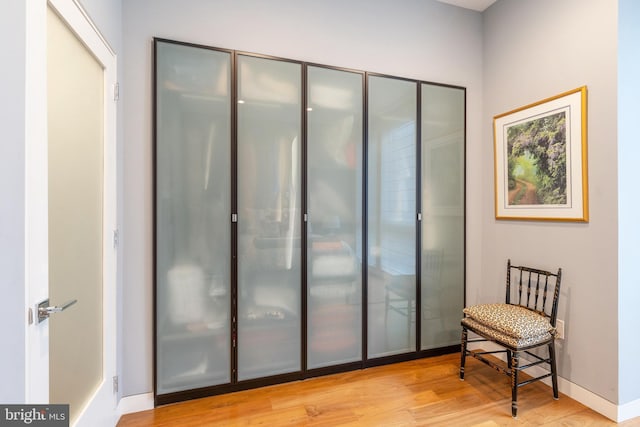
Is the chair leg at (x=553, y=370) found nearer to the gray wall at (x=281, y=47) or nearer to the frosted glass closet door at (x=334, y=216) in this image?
the gray wall at (x=281, y=47)

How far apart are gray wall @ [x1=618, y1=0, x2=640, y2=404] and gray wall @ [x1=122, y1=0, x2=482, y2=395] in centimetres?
107

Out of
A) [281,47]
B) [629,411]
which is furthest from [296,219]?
[629,411]

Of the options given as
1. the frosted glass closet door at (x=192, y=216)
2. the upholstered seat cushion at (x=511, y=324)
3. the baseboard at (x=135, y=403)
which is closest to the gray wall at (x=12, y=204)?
the frosted glass closet door at (x=192, y=216)

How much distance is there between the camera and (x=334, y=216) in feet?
8.07

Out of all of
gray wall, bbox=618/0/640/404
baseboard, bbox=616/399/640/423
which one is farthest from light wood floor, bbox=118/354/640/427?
gray wall, bbox=618/0/640/404

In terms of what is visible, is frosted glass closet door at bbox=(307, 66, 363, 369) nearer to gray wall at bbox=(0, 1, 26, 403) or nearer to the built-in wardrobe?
the built-in wardrobe

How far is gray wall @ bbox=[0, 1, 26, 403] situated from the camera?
37.3 inches

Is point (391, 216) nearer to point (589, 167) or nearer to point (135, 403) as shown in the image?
point (589, 167)

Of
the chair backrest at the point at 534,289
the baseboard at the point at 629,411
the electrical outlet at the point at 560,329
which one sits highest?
the chair backrest at the point at 534,289

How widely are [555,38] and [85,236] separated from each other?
11.1 feet

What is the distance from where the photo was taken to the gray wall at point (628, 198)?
193 cm

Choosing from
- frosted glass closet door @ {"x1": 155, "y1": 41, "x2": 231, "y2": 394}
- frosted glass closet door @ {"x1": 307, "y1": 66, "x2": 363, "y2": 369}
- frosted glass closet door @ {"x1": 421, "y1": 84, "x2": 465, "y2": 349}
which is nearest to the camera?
frosted glass closet door @ {"x1": 155, "y1": 41, "x2": 231, "y2": 394}

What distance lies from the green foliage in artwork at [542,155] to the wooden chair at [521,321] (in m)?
0.60

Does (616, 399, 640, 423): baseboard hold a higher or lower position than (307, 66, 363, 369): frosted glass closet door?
lower
